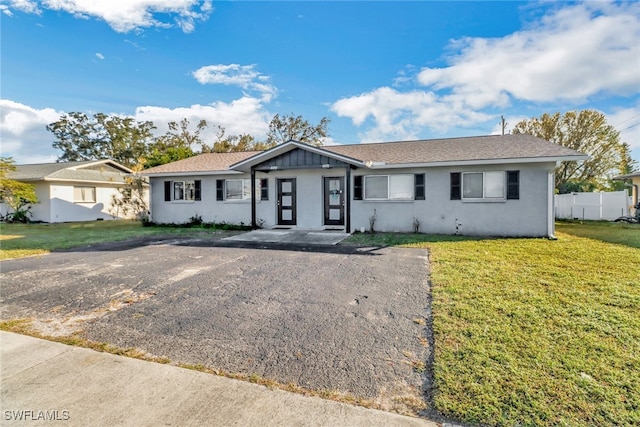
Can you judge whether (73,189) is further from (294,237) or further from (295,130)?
(295,130)

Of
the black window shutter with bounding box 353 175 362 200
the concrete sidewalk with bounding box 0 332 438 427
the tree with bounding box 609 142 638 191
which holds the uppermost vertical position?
the tree with bounding box 609 142 638 191

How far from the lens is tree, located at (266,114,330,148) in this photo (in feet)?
108

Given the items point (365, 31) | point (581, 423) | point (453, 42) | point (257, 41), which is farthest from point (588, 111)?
point (581, 423)

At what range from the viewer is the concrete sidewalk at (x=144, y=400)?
2293 millimetres

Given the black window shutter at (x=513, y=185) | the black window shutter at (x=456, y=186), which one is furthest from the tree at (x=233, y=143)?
the black window shutter at (x=513, y=185)

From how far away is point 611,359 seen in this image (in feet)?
9.87

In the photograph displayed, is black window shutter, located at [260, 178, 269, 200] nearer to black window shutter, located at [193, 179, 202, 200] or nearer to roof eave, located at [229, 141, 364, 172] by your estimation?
roof eave, located at [229, 141, 364, 172]

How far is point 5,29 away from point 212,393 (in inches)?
529

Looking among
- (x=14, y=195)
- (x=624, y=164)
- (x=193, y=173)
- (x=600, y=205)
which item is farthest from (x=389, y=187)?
(x=624, y=164)

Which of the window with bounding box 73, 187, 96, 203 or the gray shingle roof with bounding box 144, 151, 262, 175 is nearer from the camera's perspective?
the gray shingle roof with bounding box 144, 151, 262, 175

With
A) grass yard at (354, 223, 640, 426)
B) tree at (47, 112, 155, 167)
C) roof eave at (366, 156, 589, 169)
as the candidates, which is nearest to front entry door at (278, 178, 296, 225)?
roof eave at (366, 156, 589, 169)

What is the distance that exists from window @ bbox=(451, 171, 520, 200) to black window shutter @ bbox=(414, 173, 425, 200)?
1.05m

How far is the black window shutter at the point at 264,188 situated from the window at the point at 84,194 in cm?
1453

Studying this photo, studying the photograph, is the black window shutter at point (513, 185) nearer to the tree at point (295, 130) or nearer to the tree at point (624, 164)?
the tree at point (295, 130)
